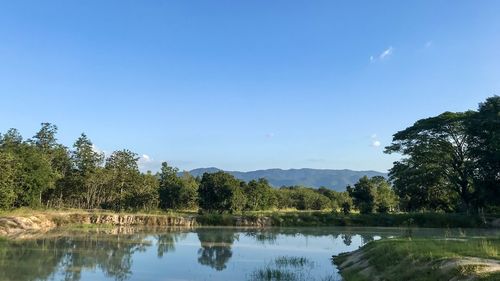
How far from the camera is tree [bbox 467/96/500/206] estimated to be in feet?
173

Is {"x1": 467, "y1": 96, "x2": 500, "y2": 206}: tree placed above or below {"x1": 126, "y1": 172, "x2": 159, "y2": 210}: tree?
above

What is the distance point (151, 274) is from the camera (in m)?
22.2

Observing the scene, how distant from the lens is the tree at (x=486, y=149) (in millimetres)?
52844

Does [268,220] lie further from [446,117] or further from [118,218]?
[446,117]

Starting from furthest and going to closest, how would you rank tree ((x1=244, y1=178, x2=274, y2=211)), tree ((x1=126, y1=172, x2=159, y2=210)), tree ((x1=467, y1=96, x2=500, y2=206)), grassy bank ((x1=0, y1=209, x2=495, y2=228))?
1. tree ((x1=244, y1=178, x2=274, y2=211))
2. tree ((x1=126, y1=172, x2=159, y2=210))
3. grassy bank ((x1=0, y1=209, x2=495, y2=228))
4. tree ((x1=467, y1=96, x2=500, y2=206))

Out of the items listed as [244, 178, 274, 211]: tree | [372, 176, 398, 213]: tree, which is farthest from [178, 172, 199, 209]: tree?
[372, 176, 398, 213]: tree

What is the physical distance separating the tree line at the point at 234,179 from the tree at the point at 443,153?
13 centimetres

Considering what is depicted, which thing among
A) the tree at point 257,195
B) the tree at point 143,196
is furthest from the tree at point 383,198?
the tree at point 143,196

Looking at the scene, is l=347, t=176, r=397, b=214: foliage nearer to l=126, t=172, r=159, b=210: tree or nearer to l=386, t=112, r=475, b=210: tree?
l=386, t=112, r=475, b=210: tree

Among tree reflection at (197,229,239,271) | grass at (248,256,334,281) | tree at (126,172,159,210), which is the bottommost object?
tree reflection at (197,229,239,271)

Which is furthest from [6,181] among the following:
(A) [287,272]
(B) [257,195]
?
(B) [257,195]

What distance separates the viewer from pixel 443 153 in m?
62.1

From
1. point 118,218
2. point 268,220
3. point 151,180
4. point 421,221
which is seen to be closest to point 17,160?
point 118,218

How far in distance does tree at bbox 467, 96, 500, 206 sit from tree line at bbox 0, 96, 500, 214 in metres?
0.11
